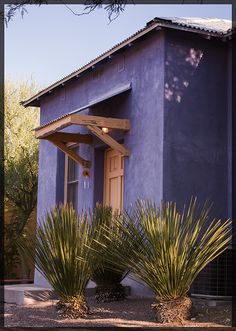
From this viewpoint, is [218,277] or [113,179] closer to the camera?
[218,277]

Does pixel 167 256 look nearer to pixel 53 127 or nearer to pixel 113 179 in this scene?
pixel 113 179

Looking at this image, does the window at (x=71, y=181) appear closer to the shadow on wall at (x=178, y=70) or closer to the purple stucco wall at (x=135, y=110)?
the purple stucco wall at (x=135, y=110)

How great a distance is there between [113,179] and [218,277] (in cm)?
407

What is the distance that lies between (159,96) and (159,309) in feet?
15.2

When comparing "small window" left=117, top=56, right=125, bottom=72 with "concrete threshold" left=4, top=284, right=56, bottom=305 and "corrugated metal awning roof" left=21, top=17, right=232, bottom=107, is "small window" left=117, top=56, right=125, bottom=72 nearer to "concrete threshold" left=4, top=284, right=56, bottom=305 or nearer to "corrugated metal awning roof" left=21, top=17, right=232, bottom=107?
"corrugated metal awning roof" left=21, top=17, right=232, bottom=107

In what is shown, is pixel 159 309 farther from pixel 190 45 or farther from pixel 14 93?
pixel 14 93

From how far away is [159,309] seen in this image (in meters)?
8.89

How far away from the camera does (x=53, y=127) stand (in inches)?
544

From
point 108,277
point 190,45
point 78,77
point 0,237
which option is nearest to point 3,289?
point 108,277

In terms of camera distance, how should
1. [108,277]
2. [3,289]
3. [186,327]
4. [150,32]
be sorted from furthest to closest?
[3,289] < [150,32] < [108,277] < [186,327]

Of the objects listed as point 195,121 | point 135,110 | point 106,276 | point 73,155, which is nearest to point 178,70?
point 195,121

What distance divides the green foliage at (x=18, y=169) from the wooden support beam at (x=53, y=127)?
723cm

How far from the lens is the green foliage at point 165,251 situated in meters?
8.77

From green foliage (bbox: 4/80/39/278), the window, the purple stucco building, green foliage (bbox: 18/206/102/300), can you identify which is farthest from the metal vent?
green foliage (bbox: 4/80/39/278)
